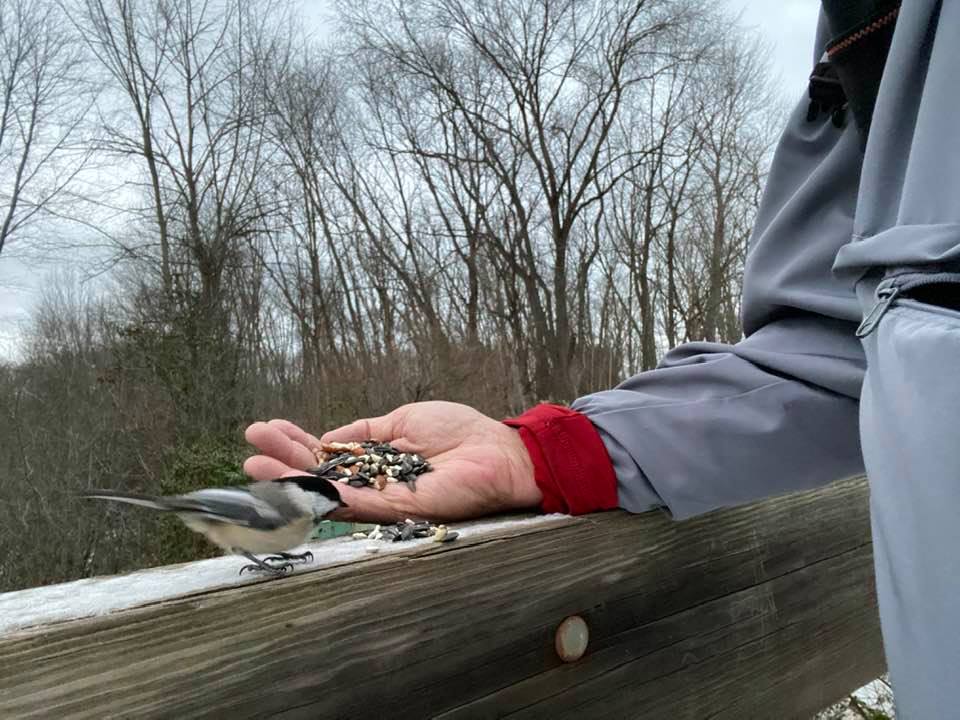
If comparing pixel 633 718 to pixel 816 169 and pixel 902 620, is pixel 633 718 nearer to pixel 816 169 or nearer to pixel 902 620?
pixel 902 620

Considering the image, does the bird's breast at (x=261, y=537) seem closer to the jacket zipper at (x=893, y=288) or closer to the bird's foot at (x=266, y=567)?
the bird's foot at (x=266, y=567)

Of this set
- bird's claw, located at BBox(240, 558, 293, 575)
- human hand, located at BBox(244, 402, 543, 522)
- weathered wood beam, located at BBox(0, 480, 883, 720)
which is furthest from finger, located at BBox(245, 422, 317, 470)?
weathered wood beam, located at BBox(0, 480, 883, 720)

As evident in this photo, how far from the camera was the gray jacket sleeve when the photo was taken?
114 cm

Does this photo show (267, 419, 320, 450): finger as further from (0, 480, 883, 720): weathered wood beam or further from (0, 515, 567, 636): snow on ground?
(0, 480, 883, 720): weathered wood beam

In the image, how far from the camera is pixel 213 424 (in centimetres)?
839

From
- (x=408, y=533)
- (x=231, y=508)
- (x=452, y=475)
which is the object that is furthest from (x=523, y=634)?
(x=231, y=508)

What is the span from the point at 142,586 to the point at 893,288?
90 centimetres

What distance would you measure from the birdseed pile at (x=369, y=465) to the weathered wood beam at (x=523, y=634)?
0.34 metres

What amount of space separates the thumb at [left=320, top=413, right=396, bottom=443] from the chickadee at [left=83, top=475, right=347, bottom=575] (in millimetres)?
447

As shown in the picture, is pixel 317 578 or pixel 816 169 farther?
pixel 816 169

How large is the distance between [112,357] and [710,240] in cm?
1179

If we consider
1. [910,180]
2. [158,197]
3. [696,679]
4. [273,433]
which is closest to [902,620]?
[910,180]

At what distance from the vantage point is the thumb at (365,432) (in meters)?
1.62

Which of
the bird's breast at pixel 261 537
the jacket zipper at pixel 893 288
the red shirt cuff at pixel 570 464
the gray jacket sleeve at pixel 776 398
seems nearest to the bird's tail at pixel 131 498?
the bird's breast at pixel 261 537
